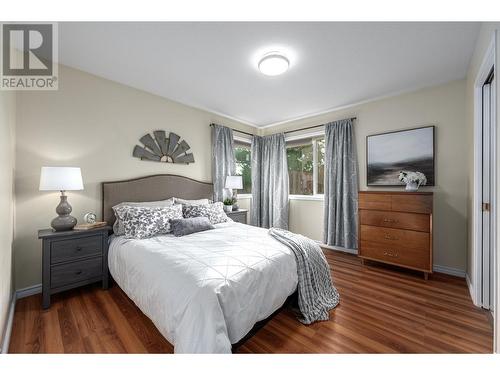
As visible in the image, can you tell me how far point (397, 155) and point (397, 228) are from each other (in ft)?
3.52

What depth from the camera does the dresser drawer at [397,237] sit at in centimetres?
257

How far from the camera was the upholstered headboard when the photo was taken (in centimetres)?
261

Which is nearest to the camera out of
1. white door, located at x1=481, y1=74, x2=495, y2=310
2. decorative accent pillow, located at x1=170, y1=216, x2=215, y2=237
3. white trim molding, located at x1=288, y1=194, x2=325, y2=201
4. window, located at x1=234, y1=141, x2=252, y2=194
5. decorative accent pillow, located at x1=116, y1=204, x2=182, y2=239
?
white door, located at x1=481, y1=74, x2=495, y2=310

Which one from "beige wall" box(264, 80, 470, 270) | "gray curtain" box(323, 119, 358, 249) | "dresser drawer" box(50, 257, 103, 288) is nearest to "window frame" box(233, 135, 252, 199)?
"gray curtain" box(323, 119, 358, 249)

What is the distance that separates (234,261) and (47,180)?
1.91 m

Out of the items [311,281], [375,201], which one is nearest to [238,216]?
[311,281]

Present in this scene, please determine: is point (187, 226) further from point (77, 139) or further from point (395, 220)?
point (395, 220)

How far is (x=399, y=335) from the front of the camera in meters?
1.61

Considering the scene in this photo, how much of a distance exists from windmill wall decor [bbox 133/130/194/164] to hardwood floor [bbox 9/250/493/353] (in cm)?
173

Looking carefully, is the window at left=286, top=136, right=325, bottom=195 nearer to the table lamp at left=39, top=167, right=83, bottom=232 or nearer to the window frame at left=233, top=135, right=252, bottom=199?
the window frame at left=233, top=135, right=252, bottom=199

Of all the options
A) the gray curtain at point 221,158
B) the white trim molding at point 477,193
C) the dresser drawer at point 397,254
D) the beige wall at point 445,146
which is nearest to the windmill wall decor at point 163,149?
the gray curtain at point 221,158

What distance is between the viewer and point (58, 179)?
200cm
